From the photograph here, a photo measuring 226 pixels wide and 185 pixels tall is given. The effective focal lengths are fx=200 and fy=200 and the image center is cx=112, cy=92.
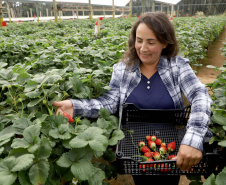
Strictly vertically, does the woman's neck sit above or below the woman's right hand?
above

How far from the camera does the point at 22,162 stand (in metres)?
0.78

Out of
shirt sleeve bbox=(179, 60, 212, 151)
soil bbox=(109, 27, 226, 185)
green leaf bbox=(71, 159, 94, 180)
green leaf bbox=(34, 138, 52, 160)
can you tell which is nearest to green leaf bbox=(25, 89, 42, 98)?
green leaf bbox=(34, 138, 52, 160)

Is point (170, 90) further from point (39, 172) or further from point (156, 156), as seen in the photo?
point (39, 172)

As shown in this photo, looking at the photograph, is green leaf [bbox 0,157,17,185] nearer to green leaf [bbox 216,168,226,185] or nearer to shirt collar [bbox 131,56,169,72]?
green leaf [bbox 216,168,226,185]

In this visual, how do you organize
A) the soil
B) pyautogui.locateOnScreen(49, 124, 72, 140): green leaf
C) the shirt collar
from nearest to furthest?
pyautogui.locateOnScreen(49, 124, 72, 140): green leaf
the shirt collar
the soil

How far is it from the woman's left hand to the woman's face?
83 centimetres

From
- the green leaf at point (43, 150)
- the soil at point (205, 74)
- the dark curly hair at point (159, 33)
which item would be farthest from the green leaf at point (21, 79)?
the soil at point (205, 74)

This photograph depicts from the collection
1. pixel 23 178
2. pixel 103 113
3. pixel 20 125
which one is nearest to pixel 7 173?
pixel 23 178

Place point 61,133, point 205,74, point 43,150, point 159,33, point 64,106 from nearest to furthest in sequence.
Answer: point 43,150
point 61,133
point 64,106
point 159,33
point 205,74

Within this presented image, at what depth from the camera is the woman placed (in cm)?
160

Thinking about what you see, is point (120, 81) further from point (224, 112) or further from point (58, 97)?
point (224, 112)

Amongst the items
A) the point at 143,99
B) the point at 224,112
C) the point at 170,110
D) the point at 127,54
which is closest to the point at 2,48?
the point at 127,54

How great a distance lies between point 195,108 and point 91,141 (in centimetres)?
86

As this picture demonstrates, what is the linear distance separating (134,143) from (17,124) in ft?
3.08
